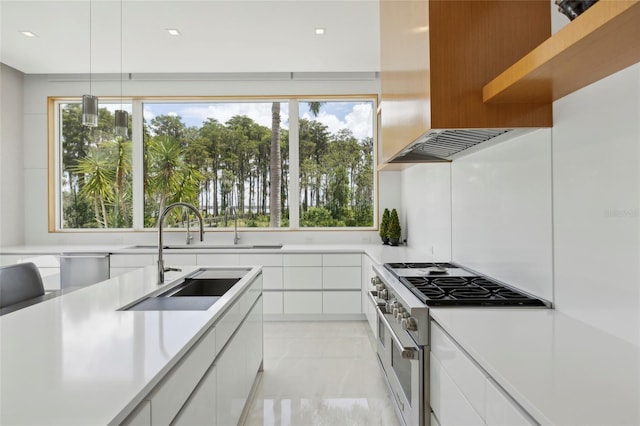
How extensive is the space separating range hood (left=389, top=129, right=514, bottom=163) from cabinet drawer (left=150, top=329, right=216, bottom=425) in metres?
1.30

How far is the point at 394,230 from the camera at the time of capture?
4.21 meters

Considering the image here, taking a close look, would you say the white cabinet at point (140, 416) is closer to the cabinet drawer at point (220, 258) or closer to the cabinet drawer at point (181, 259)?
the cabinet drawer at point (220, 258)

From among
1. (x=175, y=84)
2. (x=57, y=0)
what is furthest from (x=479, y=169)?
(x=175, y=84)

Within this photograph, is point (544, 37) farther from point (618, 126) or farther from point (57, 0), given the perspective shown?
point (57, 0)

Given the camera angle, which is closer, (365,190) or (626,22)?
(626,22)

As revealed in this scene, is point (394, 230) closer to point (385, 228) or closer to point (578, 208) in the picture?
point (385, 228)

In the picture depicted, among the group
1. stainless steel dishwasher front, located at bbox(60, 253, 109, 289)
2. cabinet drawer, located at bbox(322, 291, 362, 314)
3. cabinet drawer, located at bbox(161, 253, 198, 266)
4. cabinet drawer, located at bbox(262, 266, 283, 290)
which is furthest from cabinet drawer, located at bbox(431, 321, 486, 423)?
stainless steel dishwasher front, located at bbox(60, 253, 109, 289)

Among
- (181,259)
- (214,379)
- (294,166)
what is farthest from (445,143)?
(181,259)

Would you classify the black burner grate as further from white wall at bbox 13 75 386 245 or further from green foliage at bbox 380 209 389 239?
white wall at bbox 13 75 386 245

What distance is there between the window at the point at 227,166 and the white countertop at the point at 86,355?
304 cm

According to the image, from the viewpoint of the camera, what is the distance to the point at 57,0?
2.91 m

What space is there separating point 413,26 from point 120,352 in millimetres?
1898

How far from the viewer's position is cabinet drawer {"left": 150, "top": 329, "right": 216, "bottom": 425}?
0.97 m

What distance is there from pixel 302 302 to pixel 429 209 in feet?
5.77
